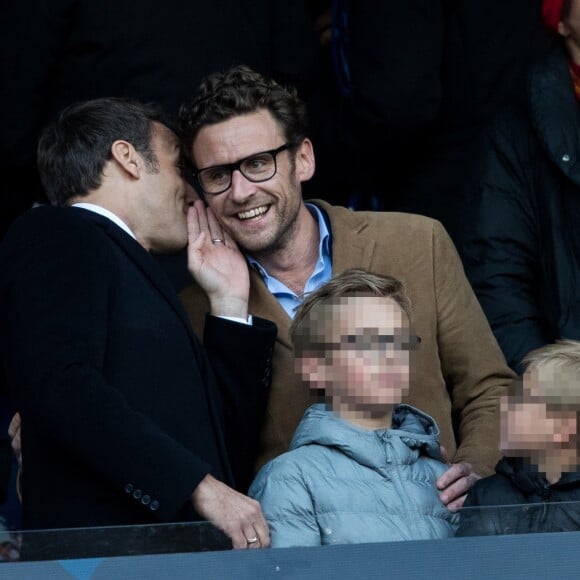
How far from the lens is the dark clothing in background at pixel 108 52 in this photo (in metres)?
3.95

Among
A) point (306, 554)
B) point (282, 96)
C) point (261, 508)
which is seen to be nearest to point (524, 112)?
point (282, 96)

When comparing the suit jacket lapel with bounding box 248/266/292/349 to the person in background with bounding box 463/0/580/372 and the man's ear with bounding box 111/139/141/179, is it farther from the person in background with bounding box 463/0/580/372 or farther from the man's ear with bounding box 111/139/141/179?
the person in background with bounding box 463/0/580/372

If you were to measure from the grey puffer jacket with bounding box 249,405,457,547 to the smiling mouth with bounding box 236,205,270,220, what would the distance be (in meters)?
0.69

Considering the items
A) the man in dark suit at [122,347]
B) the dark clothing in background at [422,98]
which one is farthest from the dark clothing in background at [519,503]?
the dark clothing in background at [422,98]

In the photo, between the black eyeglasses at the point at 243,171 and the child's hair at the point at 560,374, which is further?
the black eyeglasses at the point at 243,171

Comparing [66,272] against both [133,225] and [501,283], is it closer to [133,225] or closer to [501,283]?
[133,225]

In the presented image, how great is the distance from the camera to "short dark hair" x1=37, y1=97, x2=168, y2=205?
10.8 feet

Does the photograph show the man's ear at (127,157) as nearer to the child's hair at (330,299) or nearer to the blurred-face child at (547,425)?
the child's hair at (330,299)

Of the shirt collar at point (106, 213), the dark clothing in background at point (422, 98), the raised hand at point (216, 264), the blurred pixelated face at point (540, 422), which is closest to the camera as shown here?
the blurred pixelated face at point (540, 422)

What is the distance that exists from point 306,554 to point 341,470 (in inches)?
17.5

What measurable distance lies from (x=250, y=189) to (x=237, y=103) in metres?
0.23

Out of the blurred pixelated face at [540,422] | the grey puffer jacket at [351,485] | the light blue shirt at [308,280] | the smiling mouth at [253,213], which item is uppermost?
the smiling mouth at [253,213]

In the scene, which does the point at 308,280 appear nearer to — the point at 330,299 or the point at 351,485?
the point at 330,299

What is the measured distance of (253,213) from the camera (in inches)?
139
